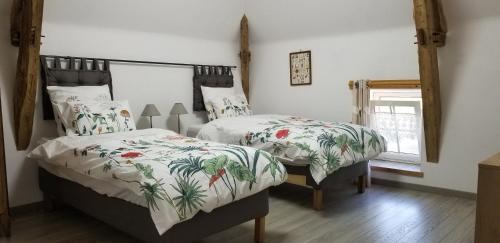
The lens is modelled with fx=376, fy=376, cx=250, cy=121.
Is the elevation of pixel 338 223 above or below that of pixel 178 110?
below

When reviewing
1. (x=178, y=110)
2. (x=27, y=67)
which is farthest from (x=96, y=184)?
(x=178, y=110)

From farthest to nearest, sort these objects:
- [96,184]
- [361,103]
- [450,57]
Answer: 1. [361,103]
2. [450,57]
3. [96,184]

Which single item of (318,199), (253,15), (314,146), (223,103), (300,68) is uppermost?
(253,15)

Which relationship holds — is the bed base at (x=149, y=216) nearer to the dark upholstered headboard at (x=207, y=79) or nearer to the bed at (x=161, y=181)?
the bed at (x=161, y=181)

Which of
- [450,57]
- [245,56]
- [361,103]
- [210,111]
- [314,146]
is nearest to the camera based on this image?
[314,146]

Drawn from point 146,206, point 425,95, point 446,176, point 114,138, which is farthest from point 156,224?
point 446,176

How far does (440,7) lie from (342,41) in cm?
111

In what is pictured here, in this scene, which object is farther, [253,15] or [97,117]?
[253,15]

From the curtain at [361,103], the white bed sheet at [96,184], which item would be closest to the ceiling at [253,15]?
the curtain at [361,103]

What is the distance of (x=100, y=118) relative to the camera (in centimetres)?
310

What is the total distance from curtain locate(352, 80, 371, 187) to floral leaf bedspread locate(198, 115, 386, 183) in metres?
0.42

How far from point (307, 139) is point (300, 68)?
168cm

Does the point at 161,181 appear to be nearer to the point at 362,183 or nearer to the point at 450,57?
the point at 362,183

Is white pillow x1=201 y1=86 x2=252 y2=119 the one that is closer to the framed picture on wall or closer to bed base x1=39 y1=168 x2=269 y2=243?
the framed picture on wall
